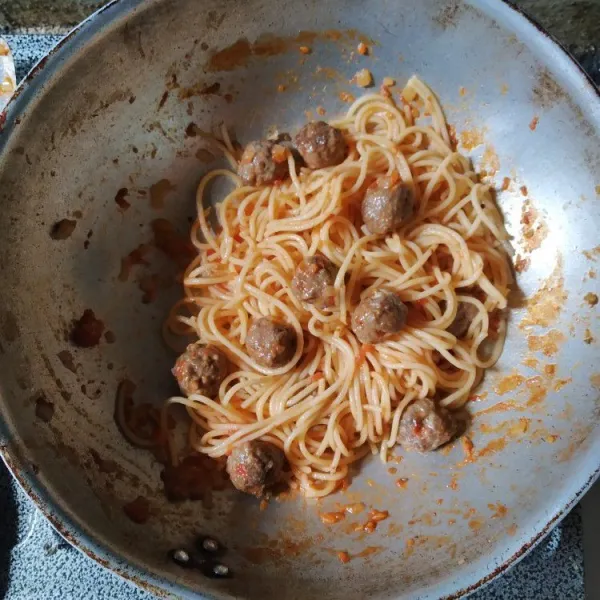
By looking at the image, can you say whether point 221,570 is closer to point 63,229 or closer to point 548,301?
point 63,229

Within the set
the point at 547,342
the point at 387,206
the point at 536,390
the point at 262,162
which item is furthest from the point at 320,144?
the point at 536,390

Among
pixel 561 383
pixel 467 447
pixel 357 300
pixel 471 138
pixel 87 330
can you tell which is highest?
pixel 471 138

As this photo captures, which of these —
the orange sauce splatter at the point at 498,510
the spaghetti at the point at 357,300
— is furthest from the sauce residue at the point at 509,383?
the orange sauce splatter at the point at 498,510

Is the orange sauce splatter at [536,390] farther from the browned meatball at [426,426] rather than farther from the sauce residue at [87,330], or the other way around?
the sauce residue at [87,330]

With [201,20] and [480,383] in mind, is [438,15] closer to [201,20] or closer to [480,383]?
[201,20]

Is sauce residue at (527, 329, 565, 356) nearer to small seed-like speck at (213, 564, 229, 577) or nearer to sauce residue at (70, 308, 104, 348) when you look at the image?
small seed-like speck at (213, 564, 229, 577)

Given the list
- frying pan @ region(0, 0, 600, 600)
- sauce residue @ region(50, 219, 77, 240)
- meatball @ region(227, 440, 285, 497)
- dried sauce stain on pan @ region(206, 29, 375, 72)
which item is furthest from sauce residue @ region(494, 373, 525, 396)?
sauce residue @ region(50, 219, 77, 240)

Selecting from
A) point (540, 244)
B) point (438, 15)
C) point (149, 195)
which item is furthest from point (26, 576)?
point (438, 15)
